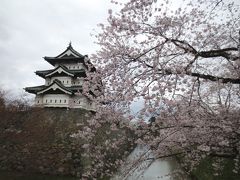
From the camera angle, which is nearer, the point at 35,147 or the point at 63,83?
the point at 35,147

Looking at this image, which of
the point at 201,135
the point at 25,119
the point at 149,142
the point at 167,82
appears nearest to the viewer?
the point at 167,82

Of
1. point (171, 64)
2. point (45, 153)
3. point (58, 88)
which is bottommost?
point (45, 153)

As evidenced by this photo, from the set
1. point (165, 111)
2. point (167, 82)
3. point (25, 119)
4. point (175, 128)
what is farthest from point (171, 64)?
point (25, 119)

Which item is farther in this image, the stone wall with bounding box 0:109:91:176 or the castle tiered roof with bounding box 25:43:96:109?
the castle tiered roof with bounding box 25:43:96:109

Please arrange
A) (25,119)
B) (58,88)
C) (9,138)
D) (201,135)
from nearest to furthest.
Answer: (201,135)
(9,138)
(25,119)
(58,88)

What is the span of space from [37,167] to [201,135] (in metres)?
12.6

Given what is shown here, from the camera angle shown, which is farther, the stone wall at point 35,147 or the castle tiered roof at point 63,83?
the castle tiered roof at point 63,83

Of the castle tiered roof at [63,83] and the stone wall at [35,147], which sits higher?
the castle tiered roof at [63,83]

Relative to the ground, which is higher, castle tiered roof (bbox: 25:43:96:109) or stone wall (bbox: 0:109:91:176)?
castle tiered roof (bbox: 25:43:96:109)

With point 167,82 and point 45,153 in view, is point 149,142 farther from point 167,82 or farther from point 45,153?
point 45,153

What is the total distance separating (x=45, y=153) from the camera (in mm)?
17094

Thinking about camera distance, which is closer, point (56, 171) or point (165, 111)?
point (165, 111)

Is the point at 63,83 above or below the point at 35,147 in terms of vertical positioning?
above

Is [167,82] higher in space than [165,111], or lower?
higher
